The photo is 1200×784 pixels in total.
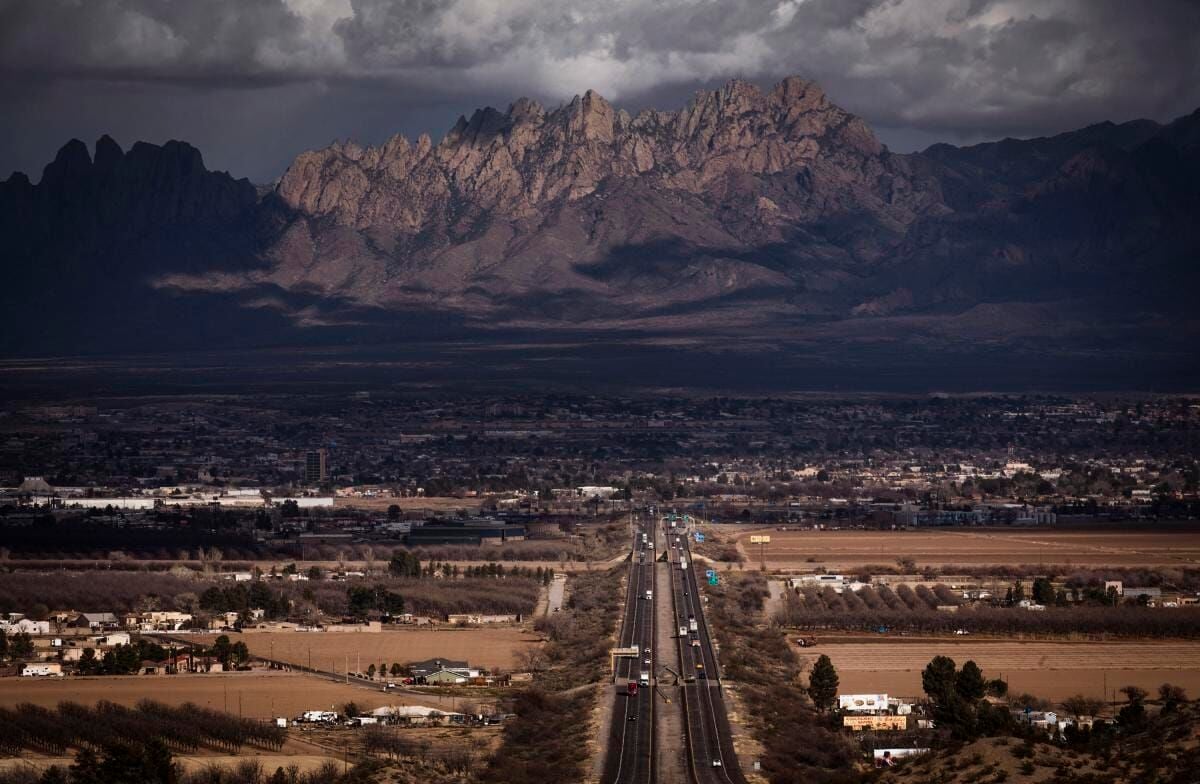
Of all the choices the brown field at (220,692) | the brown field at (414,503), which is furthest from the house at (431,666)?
the brown field at (414,503)

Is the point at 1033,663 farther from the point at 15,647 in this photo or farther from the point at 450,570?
the point at 450,570

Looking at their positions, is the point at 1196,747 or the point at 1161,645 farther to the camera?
the point at 1161,645

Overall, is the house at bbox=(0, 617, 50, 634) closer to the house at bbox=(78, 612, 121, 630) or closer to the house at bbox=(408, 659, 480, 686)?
the house at bbox=(78, 612, 121, 630)

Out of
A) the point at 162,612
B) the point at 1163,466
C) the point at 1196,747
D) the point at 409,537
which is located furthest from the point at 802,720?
the point at 1163,466

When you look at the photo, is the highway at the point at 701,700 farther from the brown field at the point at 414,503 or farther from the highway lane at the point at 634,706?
the brown field at the point at 414,503

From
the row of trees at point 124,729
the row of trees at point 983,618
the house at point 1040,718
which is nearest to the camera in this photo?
the row of trees at point 124,729

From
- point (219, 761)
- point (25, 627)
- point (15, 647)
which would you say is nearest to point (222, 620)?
point (25, 627)

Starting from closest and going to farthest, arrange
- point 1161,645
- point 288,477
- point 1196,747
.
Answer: point 1196,747 → point 1161,645 → point 288,477

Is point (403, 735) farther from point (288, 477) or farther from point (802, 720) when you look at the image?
point (288, 477)
